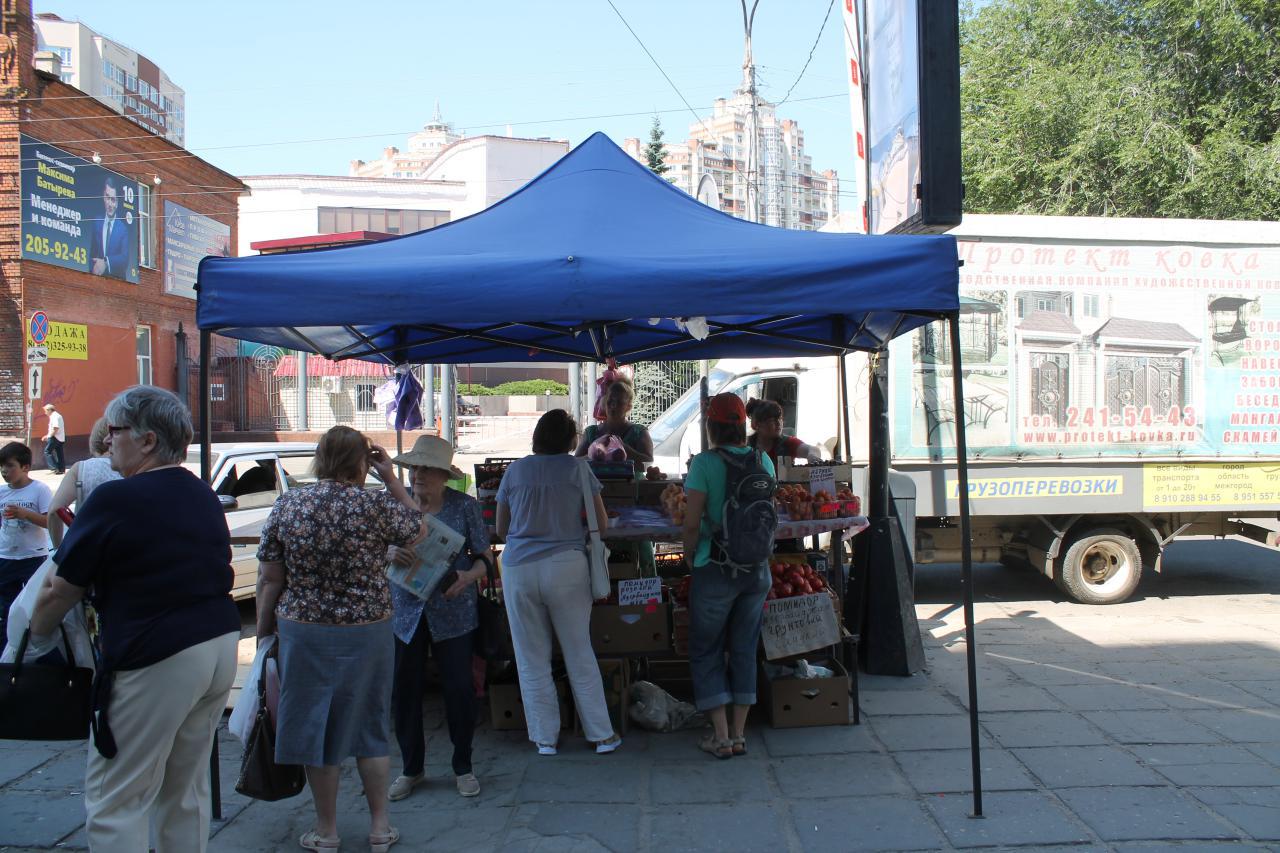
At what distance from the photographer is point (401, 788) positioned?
4.47 metres

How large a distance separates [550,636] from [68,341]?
2359 cm

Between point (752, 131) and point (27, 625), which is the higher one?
point (752, 131)

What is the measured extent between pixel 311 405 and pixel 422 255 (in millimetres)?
27547

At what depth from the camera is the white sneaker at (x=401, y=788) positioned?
4.46m

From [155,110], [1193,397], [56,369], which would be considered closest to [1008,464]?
[1193,397]

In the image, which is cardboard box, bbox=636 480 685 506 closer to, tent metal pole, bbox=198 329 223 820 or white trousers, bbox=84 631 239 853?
tent metal pole, bbox=198 329 223 820

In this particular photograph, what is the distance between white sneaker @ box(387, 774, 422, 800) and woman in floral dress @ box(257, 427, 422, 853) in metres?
0.70

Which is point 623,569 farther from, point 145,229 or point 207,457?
point 145,229

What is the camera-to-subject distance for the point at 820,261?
14.1 ft

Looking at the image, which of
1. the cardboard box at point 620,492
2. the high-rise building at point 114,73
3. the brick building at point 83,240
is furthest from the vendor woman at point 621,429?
the high-rise building at point 114,73

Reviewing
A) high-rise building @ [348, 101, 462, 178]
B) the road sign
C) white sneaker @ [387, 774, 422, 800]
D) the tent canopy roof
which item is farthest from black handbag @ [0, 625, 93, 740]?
high-rise building @ [348, 101, 462, 178]

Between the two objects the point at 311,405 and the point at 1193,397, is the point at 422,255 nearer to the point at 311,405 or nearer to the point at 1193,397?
the point at 1193,397

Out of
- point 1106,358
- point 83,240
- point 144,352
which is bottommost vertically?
point 1106,358

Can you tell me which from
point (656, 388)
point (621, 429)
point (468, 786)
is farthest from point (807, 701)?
point (656, 388)
